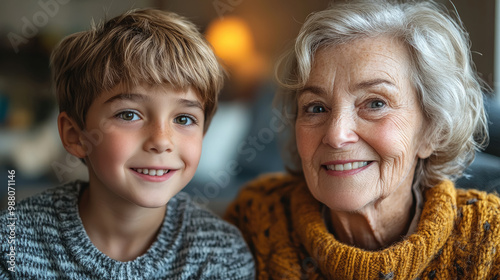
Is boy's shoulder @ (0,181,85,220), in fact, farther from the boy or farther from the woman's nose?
the woman's nose

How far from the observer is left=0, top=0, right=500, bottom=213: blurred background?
216cm

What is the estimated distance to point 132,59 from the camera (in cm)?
121

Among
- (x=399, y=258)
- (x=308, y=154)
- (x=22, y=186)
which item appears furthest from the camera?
(x=22, y=186)

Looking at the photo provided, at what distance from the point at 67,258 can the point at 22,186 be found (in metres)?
1.49

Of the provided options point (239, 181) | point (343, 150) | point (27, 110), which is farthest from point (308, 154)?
point (27, 110)

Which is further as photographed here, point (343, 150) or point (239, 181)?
point (239, 181)

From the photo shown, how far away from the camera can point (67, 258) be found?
1.25 metres

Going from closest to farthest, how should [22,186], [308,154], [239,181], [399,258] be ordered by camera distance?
[399,258], [308,154], [22,186], [239,181]

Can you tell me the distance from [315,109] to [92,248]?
752 millimetres

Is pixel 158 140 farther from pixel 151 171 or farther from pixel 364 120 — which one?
pixel 364 120

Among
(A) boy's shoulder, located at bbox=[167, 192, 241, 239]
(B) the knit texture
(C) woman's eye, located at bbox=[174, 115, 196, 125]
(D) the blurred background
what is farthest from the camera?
(D) the blurred background

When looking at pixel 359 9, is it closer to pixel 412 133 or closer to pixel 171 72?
pixel 412 133

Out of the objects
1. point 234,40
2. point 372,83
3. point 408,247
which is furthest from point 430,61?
point 234,40

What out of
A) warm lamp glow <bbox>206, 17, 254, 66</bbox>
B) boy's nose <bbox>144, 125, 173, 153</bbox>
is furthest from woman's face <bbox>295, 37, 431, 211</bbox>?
warm lamp glow <bbox>206, 17, 254, 66</bbox>
